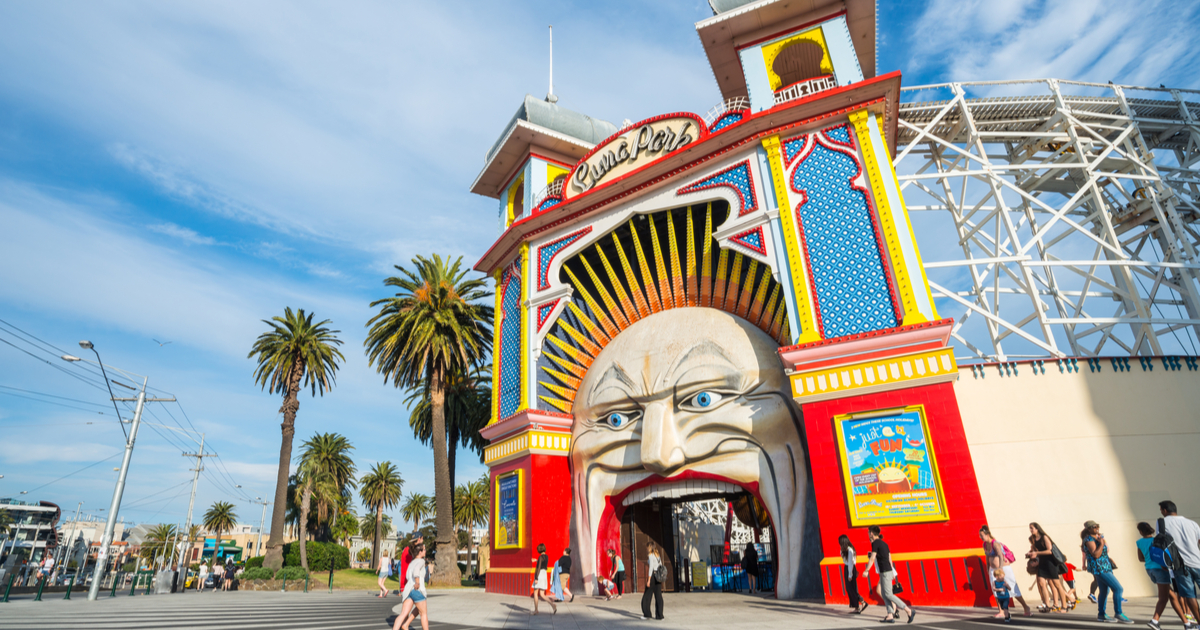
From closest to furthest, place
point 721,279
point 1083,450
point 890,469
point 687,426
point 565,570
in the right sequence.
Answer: point 890,469 → point 1083,450 → point 565,570 → point 687,426 → point 721,279

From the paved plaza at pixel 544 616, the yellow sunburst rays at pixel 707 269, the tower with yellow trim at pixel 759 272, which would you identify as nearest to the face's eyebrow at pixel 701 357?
the tower with yellow trim at pixel 759 272

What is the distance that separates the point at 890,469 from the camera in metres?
11.4

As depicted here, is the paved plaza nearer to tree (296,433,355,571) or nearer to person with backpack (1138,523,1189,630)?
person with backpack (1138,523,1189,630)

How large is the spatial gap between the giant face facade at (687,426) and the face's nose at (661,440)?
1.0 inches

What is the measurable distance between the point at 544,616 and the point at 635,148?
41.4ft

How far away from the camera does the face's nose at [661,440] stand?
1419cm

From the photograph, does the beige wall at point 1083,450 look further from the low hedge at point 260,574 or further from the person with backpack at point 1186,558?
the low hedge at point 260,574

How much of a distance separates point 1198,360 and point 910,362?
608 cm

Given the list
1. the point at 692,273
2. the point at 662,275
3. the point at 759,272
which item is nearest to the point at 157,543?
the point at 662,275

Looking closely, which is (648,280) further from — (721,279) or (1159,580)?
(1159,580)

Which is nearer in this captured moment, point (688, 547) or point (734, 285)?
point (734, 285)

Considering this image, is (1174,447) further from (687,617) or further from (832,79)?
(832,79)

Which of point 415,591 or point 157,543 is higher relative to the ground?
point 157,543

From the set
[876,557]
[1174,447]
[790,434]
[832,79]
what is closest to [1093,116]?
[832,79]
